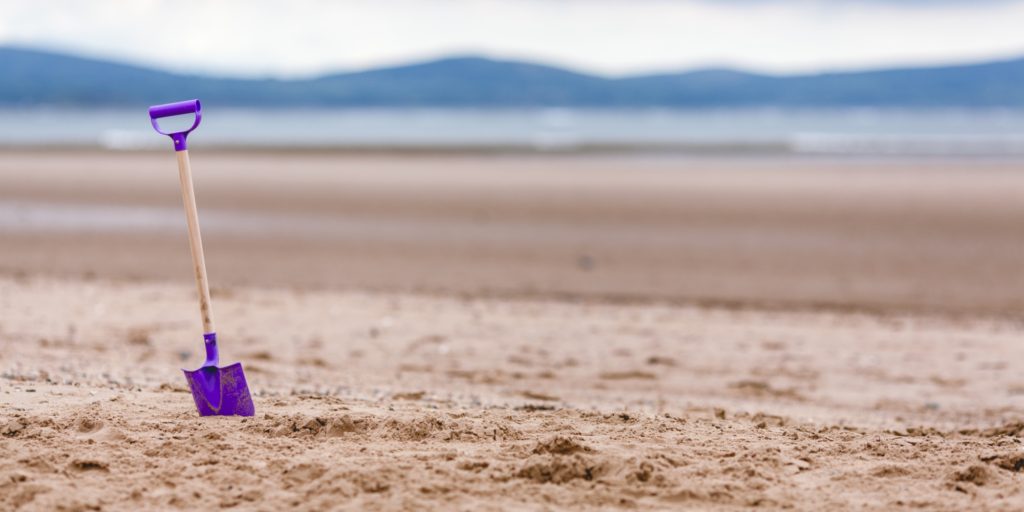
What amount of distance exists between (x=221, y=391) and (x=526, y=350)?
10.6ft

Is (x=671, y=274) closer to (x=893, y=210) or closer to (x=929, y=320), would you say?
(x=929, y=320)

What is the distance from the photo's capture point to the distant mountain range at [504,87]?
100 metres

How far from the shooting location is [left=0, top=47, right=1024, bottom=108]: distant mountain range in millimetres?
100188

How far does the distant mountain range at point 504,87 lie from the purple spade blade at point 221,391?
3647 inches

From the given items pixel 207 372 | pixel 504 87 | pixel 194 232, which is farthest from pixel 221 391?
pixel 504 87

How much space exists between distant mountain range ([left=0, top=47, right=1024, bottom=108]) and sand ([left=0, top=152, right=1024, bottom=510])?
271 ft

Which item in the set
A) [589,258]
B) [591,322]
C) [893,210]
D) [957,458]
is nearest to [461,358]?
[591,322]

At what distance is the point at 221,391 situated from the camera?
4855mm

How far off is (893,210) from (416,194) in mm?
8331

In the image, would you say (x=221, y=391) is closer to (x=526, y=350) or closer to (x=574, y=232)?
(x=526, y=350)

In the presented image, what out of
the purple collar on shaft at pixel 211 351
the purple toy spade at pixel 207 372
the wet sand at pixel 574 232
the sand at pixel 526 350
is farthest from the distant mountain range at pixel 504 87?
the purple collar on shaft at pixel 211 351

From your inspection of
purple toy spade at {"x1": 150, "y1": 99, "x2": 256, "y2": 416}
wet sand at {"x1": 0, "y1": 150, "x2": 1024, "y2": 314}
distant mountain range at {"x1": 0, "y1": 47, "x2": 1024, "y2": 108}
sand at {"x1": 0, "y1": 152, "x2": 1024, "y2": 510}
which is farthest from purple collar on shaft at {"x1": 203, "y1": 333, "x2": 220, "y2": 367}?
distant mountain range at {"x1": 0, "y1": 47, "x2": 1024, "y2": 108}

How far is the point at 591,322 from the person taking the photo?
349 inches

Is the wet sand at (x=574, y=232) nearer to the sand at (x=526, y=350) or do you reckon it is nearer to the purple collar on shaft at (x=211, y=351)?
the sand at (x=526, y=350)
